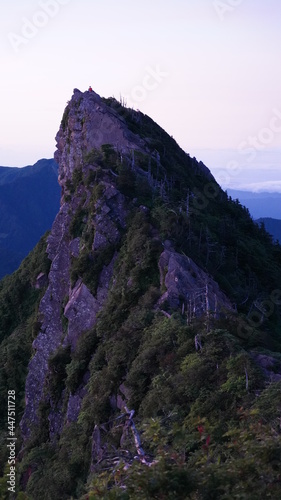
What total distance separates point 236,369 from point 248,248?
28929mm

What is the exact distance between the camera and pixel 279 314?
35469 mm

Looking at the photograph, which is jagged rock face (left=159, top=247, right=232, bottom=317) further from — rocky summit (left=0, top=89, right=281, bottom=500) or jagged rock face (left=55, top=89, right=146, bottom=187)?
jagged rock face (left=55, top=89, right=146, bottom=187)

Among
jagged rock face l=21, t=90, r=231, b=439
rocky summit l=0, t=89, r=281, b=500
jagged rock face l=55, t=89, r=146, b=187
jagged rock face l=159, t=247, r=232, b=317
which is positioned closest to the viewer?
rocky summit l=0, t=89, r=281, b=500

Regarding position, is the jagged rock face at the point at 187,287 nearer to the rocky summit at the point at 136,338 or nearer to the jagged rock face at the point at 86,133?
the rocky summit at the point at 136,338

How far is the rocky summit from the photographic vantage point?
9008mm

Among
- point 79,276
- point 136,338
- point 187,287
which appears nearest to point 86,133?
point 79,276

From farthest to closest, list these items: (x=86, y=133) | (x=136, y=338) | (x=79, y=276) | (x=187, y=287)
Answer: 1. (x=86, y=133)
2. (x=79, y=276)
3. (x=187, y=287)
4. (x=136, y=338)

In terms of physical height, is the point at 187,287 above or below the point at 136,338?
above

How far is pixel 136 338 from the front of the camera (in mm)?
23016

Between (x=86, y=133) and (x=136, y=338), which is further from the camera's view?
(x=86, y=133)

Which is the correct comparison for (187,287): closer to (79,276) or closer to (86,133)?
(79,276)

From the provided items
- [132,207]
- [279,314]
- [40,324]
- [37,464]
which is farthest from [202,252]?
[37,464]

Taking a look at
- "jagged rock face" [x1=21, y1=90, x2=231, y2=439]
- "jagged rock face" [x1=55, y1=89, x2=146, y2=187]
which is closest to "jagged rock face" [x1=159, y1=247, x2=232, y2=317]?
"jagged rock face" [x1=21, y1=90, x2=231, y2=439]

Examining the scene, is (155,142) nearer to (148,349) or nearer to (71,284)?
(71,284)
